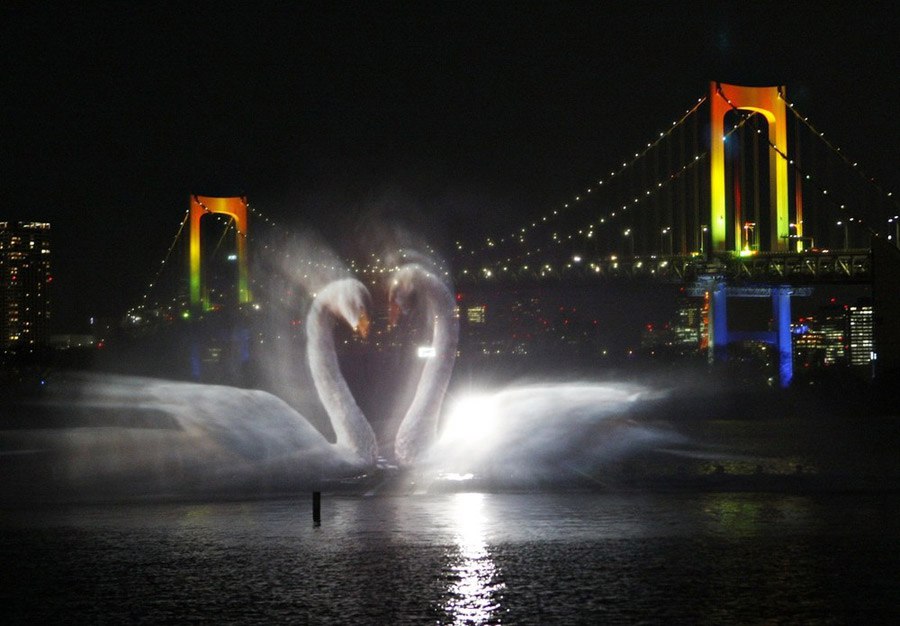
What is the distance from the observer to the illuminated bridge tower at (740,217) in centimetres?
6925

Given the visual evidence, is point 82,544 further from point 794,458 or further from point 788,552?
point 794,458

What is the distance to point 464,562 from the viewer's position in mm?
13547

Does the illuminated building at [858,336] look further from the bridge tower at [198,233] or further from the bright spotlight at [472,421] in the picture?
the bright spotlight at [472,421]

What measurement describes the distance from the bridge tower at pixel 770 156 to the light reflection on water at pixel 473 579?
54.1 metres

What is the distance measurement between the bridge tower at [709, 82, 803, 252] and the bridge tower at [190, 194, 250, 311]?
3336 centimetres

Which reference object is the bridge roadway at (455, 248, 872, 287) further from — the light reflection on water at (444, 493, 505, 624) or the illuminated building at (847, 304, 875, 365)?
the illuminated building at (847, 304, 875, 365)

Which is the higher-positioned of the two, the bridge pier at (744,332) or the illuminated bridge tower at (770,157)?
the illuminated bridge tower at (770,157)

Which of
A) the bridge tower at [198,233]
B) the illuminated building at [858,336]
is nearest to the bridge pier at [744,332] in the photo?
the bridge tower at [198,233]

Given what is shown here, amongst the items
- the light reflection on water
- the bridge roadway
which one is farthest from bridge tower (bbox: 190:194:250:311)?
the light reflection on water

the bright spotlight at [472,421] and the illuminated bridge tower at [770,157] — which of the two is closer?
the bright spotlight at [472,421]

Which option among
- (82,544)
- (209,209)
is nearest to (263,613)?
(82,544)

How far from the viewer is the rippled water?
11.0 m

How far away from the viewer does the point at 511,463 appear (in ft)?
90.2

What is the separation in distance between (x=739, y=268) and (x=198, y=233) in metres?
40.8
